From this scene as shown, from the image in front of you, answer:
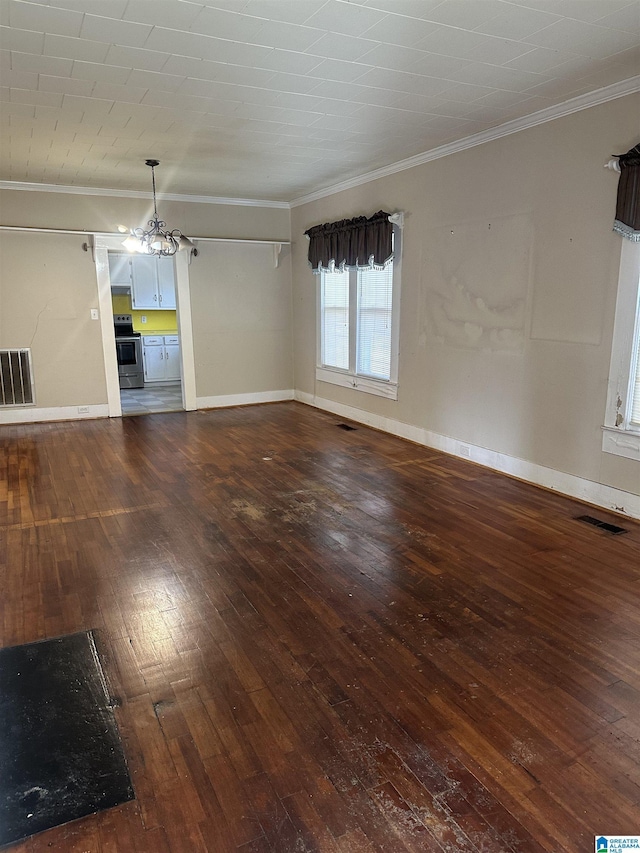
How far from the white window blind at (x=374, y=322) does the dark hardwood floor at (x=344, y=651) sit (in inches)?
79.3

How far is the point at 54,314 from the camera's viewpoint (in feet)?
22.1

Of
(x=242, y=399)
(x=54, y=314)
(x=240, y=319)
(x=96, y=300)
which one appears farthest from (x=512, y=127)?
(x=54, y=314)

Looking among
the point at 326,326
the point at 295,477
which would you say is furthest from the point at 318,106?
the point at 326,326

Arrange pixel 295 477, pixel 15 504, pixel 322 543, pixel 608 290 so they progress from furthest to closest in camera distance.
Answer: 1. pixel 295 477
2. pixel 15 504
3. pixel 608 290
4. pixel 322 543

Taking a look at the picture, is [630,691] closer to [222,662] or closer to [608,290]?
[222,662]

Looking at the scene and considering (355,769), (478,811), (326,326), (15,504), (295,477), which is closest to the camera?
(478,811)

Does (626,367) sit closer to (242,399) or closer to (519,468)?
(519,468)

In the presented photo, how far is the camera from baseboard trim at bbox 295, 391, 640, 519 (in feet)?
12.6

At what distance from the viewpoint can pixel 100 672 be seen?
2.24 m

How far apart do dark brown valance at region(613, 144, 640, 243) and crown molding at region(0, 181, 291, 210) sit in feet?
16.9

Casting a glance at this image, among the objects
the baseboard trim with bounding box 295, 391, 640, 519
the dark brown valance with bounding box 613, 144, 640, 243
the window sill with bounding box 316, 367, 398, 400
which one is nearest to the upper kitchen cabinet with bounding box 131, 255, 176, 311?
the window sill with bounding box 316, 367, 398, 400

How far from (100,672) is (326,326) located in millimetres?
5694

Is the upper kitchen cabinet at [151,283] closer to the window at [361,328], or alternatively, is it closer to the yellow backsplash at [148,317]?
the yellow backsplash at [148,317]

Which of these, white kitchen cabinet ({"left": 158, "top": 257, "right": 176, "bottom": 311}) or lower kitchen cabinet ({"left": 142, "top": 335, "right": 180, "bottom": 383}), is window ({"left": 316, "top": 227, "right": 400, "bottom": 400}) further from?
white kitchen cabinet ({"left": 158, "top": 257, "right": 176, "bottom": 311})
